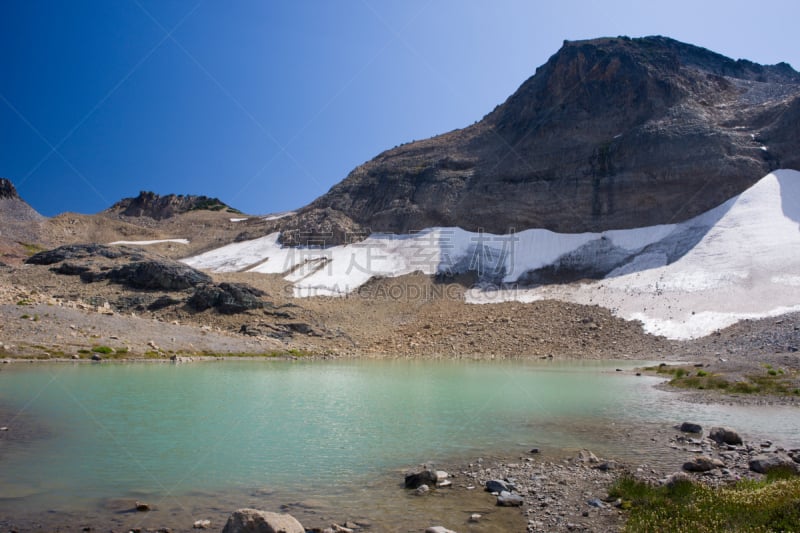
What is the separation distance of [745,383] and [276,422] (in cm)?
1748

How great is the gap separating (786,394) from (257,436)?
17.8 m

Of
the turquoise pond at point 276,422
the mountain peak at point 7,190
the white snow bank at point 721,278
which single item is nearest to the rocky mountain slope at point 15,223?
the mountain peak at point 7,190

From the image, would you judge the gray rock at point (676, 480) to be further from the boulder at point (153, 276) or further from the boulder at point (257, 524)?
the boulder at point (153, 276)

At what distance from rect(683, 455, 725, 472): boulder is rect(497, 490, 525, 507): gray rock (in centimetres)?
372

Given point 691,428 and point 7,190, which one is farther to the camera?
point 7,190

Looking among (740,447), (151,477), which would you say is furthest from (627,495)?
(151,477)

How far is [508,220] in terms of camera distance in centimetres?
6100

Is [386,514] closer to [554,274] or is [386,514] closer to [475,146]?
[554,274]

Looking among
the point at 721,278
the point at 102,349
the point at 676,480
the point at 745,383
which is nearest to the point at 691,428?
the point at 676,480

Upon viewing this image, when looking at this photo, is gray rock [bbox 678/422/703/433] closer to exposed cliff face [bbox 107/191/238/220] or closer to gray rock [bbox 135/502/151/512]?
gray rock [bbox 135/502/151/512]

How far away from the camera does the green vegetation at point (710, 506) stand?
603 centimetres

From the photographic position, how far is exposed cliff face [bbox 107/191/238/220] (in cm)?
11219

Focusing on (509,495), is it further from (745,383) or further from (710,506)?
(745,383)

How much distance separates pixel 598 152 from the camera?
61500mm
